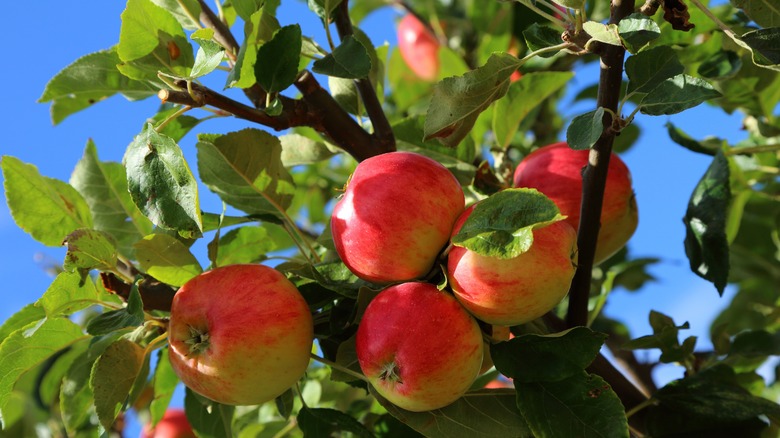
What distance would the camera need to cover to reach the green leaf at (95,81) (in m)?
1.27

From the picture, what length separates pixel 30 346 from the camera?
117 centimetres

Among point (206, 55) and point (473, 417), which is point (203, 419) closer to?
point (473, 417)

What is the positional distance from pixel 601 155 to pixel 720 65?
491 mm

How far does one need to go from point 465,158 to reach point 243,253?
416 mm

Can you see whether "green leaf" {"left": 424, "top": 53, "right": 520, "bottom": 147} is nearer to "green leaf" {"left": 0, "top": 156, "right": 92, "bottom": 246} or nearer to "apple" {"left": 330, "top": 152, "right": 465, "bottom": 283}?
"apple" {"left": 330, "top": 152, "right": 465, "bottom": 283}

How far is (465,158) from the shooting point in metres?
1.42

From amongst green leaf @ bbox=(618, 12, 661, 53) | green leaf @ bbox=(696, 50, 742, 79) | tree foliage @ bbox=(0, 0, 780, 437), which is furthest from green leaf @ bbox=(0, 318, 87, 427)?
green leaf @ bbox=(696, 50, 742, 79)

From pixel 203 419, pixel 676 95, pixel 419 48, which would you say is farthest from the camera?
pixel 419 48

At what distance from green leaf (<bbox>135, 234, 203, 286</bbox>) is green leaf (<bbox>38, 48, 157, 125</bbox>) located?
0.96ft

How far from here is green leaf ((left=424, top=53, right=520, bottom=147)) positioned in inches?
41.3

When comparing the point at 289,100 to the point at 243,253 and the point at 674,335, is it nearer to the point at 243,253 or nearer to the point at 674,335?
the point at 243,253

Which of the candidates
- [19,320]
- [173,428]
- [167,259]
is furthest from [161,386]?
[173,428]

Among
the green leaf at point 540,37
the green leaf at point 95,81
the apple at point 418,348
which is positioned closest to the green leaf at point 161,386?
the green leaf at point 95,81

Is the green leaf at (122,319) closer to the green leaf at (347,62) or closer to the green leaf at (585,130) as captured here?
the green leaf at (347,62)
